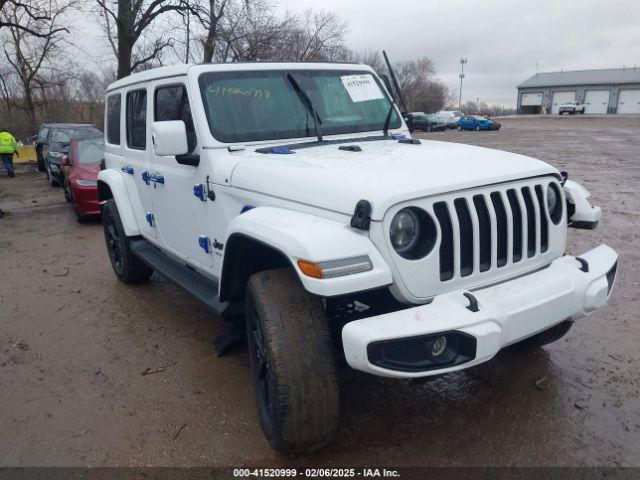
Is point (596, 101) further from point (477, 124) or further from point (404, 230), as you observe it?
point (404, 230)

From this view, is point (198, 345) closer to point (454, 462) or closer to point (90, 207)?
point (454, 462)

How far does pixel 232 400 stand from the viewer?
132 inches

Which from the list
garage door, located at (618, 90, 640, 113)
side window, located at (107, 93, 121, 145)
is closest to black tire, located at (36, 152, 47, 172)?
side window, located at (107, 93, 121, 145)

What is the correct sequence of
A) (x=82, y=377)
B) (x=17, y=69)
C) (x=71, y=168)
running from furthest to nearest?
(x=17, y=69)
(x=71, y=168)
(x=82, y=377)

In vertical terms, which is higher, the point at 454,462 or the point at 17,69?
the point at 17,69

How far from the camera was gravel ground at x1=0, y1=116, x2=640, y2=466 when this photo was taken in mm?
2816

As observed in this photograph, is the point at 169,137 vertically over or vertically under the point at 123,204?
over

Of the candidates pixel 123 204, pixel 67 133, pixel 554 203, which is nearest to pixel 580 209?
pixel 554 203

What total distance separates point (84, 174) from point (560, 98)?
261ft

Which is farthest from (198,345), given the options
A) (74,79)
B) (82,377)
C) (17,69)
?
(74,79)

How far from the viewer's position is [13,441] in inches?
119

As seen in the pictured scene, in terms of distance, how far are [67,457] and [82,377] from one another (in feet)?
3.14

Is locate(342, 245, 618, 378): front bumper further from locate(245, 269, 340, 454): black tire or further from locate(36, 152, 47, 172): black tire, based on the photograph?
locate(36, 152, 47, 172): black tire

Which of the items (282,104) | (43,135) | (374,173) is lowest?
(43,135)
